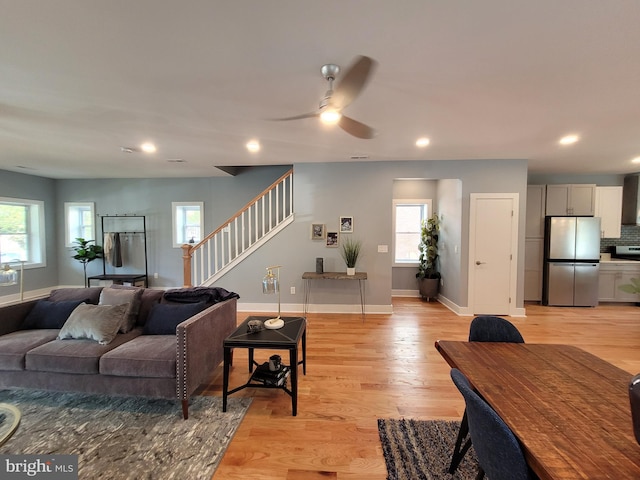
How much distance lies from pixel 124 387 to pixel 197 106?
7.98ft

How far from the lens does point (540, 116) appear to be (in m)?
2.73

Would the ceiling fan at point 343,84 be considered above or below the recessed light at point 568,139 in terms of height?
below

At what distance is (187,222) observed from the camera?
6527 millimetres

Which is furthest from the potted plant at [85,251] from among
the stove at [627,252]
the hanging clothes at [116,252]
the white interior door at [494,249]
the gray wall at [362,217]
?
the stove at [627,252]

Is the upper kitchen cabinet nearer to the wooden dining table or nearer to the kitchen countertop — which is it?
the kitchen countertop

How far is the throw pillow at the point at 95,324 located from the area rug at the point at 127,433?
1.81 ft

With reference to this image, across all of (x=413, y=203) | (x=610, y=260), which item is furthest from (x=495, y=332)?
(x=610, y=260)

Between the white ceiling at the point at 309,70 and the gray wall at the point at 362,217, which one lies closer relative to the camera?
the white ceiling at the point at 309,70

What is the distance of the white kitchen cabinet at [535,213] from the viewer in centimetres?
526

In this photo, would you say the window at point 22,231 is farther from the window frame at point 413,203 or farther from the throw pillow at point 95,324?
the window frame at point 413,203

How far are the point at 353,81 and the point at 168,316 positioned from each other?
2.58 m

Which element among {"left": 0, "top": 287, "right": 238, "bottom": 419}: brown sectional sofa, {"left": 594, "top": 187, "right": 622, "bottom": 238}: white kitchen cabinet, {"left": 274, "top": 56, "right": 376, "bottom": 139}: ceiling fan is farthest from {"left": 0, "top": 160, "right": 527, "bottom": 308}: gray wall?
{"left": 274, "top": 56, "right": 376, "bottom": 139}: ceiling fan

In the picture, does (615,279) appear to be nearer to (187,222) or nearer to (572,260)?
(572,260)

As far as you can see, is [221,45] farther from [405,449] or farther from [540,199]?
[540,199]
